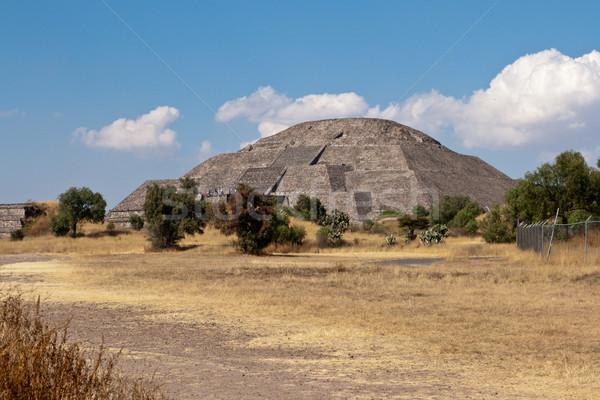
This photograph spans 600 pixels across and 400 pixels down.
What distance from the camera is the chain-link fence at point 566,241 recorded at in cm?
2339

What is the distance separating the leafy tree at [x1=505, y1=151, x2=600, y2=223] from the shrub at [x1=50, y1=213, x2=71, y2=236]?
40297 mm

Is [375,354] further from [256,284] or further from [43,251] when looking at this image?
[43,251]

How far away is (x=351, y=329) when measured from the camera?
11016mm

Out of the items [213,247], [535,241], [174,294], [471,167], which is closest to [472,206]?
[213,247]

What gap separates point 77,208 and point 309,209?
96.9 ft

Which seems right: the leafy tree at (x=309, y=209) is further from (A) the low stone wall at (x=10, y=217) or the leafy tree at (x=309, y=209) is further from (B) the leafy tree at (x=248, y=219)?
(B) the leafy tree at (x=248, y=219)

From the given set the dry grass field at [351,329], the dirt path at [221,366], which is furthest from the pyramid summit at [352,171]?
the dirt path at [221,366]

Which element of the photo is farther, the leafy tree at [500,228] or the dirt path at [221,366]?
the leafy tree at [500,228]

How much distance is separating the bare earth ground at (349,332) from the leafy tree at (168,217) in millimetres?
21540

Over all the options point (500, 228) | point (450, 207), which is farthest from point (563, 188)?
point (450, 207)

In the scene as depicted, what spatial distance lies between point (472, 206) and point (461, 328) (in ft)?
202

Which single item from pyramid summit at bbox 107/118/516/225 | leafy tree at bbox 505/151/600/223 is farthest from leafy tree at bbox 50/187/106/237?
Answer: leafy tree at bbox 505/151/600/223

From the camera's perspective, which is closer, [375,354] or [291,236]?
[375,354]

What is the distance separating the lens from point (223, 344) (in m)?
9.75
